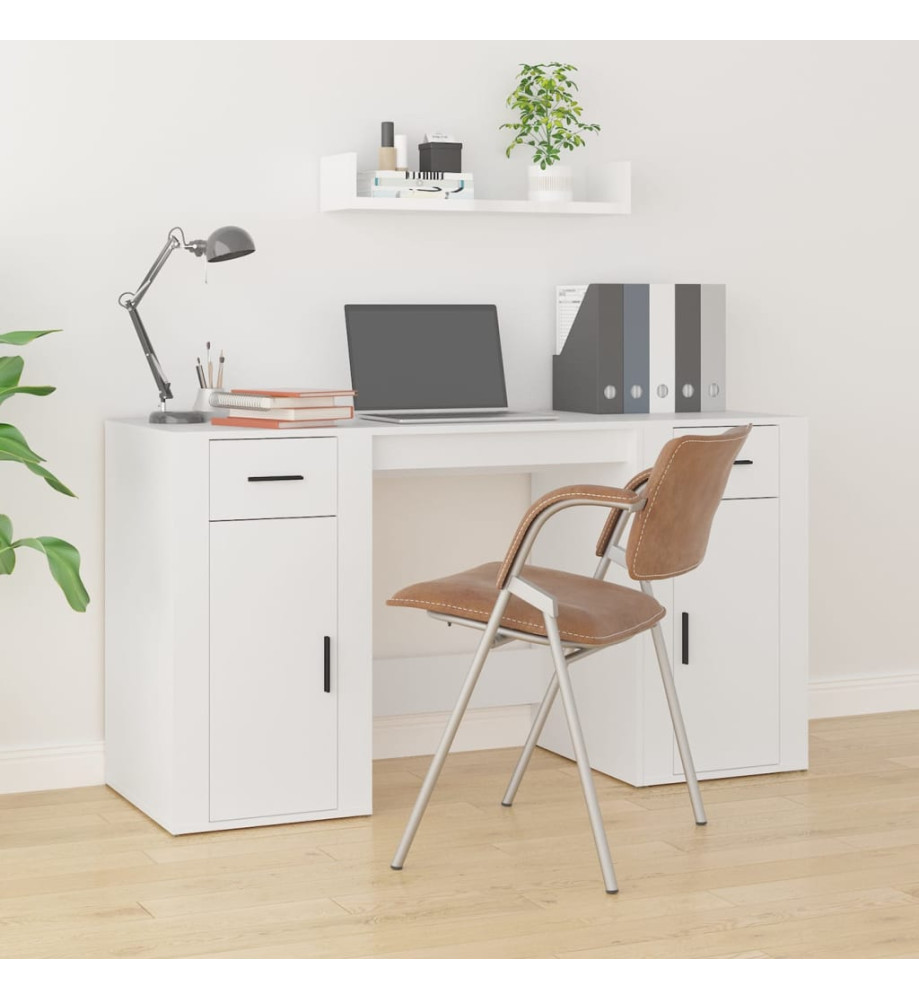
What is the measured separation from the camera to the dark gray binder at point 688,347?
12.9 feet

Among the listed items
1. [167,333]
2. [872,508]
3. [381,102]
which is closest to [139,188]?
[167,333]

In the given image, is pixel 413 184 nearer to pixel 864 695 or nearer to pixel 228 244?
pixel 228 244

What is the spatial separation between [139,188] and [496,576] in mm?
1300

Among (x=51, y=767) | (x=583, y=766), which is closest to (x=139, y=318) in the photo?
→ (x=51, y=767)

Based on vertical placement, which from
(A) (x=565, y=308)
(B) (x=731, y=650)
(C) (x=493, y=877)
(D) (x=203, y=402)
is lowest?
(C) (x=493, y=877)

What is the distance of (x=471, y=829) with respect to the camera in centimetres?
335

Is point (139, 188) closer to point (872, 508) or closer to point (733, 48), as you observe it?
point (733, 48)

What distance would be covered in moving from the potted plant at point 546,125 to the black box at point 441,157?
0.14 m

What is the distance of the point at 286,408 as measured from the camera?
11.0 feet

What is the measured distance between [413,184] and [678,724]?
144 centimetres

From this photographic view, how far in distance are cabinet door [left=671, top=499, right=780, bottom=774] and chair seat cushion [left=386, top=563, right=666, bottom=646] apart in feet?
1.83

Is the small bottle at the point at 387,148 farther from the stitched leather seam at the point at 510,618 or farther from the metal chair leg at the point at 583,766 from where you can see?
the metal chair leg at the point at 583,766

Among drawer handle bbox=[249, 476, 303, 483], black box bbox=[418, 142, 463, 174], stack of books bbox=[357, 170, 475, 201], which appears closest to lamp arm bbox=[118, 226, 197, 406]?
drawer handle bbox=[249, 476, 303, 483]

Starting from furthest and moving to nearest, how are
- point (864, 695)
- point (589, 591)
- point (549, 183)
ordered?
1. point (864, 695)
2. point (549, 183)
3. point (589, 591)
